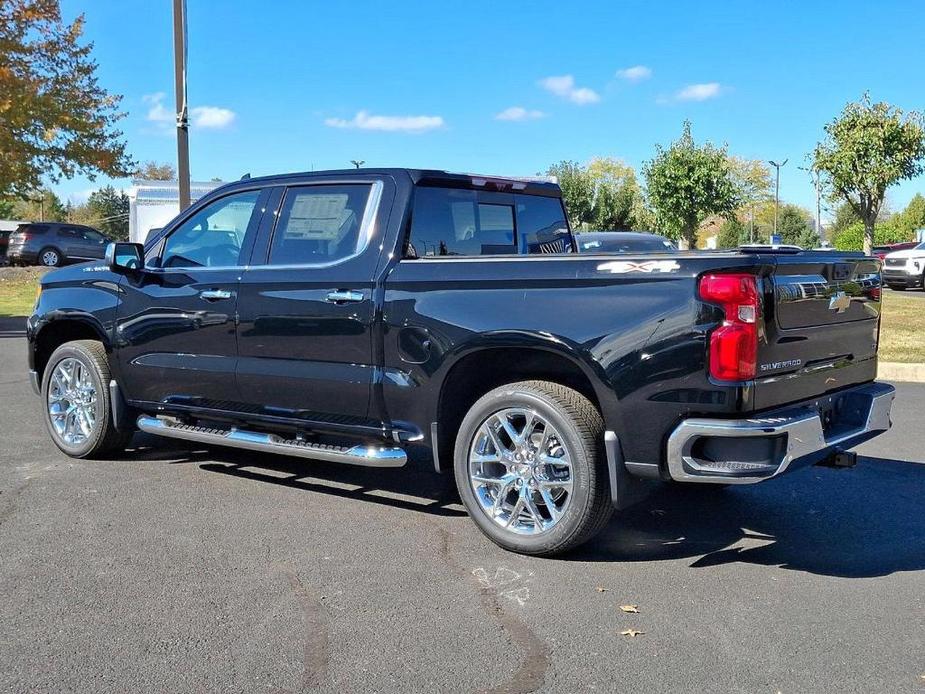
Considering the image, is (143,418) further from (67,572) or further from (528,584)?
(528,584)

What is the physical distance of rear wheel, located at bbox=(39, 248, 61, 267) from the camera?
29.0m

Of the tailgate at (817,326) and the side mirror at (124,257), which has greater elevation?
the side mirror at (124,257)

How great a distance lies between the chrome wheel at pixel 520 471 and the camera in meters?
4.42

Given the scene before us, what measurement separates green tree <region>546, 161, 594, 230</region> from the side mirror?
49.0m

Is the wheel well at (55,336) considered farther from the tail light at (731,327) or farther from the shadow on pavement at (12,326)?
the shadow on pavement at (12,326)

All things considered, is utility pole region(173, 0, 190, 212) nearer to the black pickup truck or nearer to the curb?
the black pickup truck

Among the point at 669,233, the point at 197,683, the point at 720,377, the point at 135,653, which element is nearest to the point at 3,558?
the point at 135,653

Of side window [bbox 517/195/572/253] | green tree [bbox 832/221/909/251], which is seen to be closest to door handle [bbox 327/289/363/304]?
side window [bbox 517/195/572/253]

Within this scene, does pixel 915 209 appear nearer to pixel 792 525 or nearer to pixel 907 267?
pixel 907 267

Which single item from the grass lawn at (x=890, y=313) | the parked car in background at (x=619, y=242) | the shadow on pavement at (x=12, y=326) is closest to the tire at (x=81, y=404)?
the grass lawn at (x=890, y=313)

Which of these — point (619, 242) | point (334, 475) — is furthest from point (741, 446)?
point (619, 242)

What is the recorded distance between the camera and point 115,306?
20.2 ft

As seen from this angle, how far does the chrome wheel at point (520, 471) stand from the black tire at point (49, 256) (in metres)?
27.4

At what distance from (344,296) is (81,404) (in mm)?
2593
